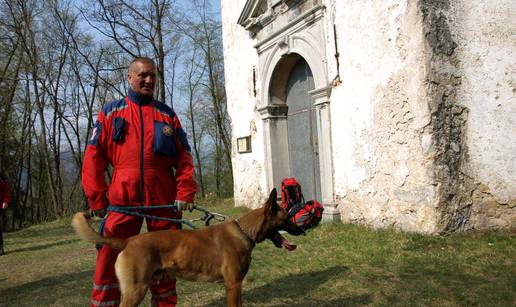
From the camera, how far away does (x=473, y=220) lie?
6.27 m

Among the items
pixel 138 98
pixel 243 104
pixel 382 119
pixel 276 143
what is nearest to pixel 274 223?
pixel 138 98

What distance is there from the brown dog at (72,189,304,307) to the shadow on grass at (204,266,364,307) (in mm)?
1044

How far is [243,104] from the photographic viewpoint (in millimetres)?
11484

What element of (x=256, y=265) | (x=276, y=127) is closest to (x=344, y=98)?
(x=276, y=127)

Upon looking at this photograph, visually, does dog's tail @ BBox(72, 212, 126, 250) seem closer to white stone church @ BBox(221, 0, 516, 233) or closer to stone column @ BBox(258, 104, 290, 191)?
white stone church @ BBox(221, 0, 516, 233)

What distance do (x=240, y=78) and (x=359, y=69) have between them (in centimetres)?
478

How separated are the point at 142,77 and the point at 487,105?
16.5 ft

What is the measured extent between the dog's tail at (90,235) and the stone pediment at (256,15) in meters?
7.55

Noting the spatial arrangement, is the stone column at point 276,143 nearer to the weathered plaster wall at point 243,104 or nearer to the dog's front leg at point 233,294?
the weathered plaster wall at point 243,104

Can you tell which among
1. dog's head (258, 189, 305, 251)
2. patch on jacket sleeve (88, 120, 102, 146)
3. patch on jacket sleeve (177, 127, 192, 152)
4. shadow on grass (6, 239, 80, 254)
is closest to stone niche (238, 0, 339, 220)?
dog's head (258, 189, 305, 251)

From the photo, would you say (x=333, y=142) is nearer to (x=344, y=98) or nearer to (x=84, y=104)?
(x=344, y=98)

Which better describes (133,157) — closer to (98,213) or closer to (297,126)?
(98,213)

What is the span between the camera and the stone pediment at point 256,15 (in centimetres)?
976

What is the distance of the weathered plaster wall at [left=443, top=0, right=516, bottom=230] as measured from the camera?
6188 mm
